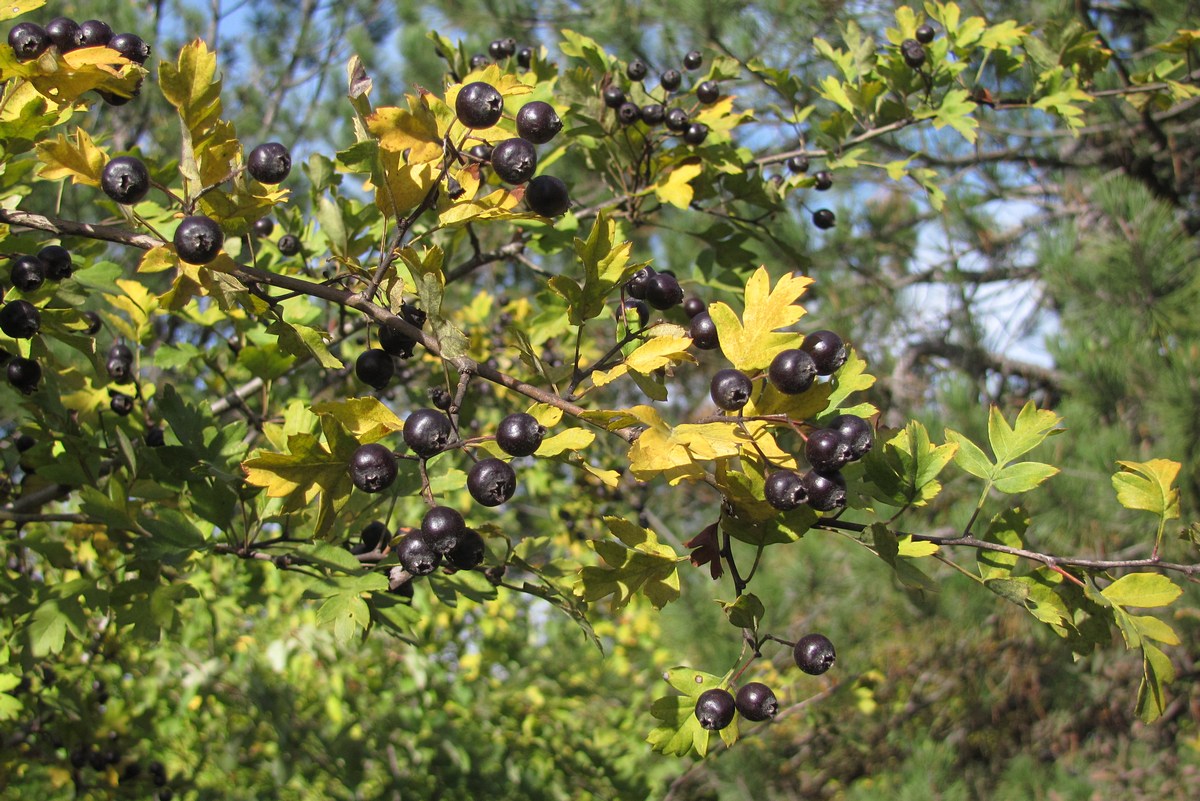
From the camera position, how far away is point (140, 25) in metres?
7.49

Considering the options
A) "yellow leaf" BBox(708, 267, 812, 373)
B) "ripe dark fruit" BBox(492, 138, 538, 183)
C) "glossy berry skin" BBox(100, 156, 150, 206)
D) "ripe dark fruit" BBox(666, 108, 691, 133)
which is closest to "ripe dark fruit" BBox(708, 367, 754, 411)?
"yellow leaf" BBox(708, 267, 812, 373)

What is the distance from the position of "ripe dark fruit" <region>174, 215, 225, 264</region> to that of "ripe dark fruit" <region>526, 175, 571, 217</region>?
1.36 feet

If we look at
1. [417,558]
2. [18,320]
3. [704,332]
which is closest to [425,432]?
[417,558]

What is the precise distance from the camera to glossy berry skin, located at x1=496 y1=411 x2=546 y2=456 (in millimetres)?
1080

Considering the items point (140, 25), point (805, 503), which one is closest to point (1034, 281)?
point (805, 503)

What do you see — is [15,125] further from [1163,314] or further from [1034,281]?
[1034,281]

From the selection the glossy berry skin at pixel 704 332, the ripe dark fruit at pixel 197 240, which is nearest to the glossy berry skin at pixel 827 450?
the glossy berry skin at pixel 704 332

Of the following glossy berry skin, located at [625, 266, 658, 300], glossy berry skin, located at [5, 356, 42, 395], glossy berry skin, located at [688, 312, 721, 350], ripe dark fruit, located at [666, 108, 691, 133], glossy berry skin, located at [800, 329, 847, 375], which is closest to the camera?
glossy berry skin, located at [800, 329, 847, 375]

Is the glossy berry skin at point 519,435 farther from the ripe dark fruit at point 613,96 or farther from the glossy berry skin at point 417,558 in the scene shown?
the ripe dark fruit at point 613,96

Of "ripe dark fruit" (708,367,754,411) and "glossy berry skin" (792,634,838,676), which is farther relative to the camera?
"glossy berry skin" (792,634,838,676)

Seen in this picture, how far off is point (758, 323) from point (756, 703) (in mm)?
537

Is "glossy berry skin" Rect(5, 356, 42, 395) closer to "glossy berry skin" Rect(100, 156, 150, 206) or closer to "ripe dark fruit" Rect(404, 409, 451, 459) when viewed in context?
"glossy berry skin" Rect(100, 156, 150, 206)

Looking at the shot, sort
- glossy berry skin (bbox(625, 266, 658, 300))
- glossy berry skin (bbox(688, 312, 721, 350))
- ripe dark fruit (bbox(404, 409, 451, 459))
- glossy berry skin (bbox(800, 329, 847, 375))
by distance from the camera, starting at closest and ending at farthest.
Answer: ripe dark fruit (bbox(404, 409, 451, 459)), glossy berry skin (bbox(800, 329, 847, 375)), glossy berry skin (bbox(688, 312, 721, 350)), glossy berry skin (bbox(625, 266, 658, 300))

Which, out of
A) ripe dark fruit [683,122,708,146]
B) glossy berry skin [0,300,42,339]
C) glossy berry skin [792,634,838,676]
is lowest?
glossy berry skin [792,634,838,676]
